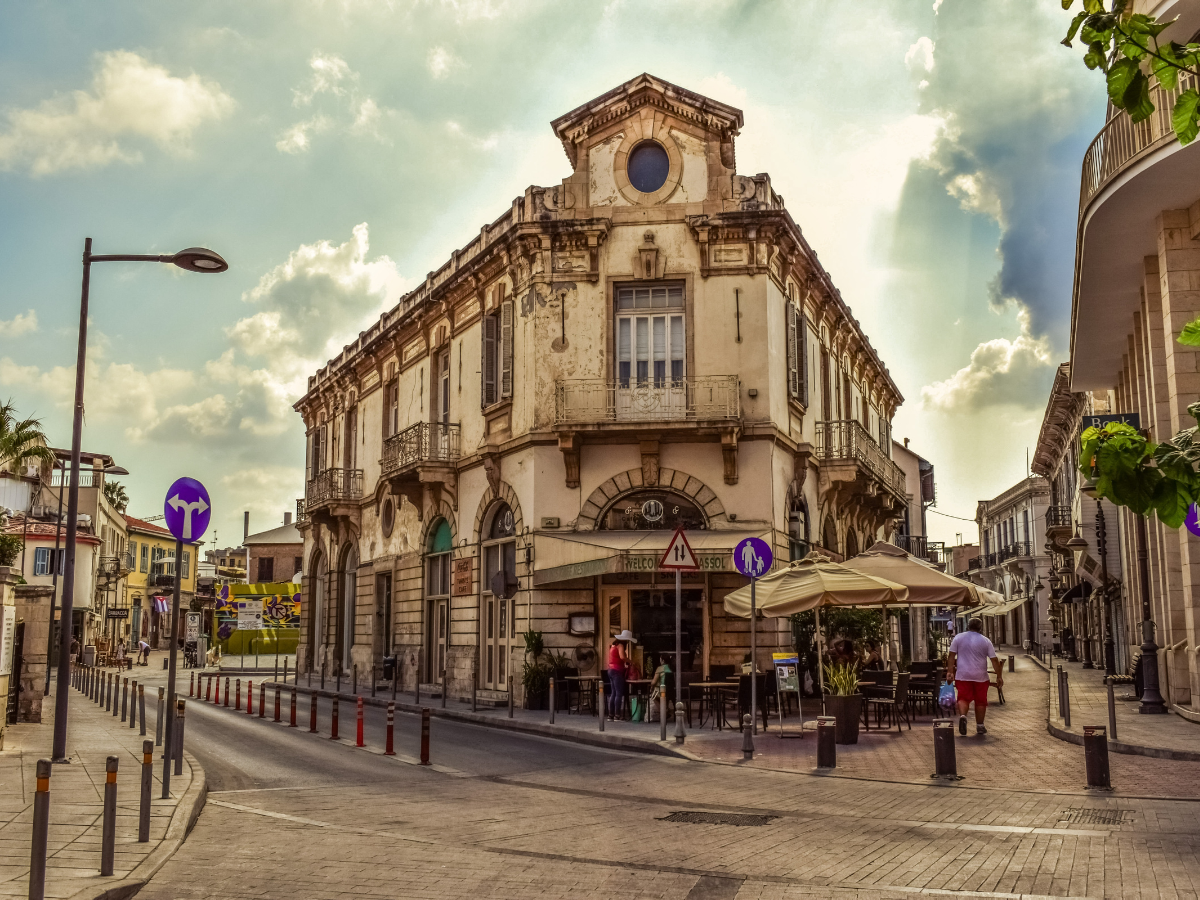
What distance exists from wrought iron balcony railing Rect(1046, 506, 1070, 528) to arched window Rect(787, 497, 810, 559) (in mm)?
29560

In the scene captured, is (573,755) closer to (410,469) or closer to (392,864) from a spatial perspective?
(392,864)

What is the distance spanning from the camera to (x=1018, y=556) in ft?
237

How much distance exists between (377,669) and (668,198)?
51.9ft

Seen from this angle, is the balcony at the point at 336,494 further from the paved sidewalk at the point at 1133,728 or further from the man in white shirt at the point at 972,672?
the man in white shirt at the point at 972,672

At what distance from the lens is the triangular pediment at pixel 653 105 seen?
2323 centimetres

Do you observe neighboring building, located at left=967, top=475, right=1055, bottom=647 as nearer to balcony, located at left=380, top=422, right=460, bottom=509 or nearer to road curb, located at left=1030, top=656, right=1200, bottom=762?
balcony, located at left=380, top=422, right=460, bottom=509

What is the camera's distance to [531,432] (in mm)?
23031

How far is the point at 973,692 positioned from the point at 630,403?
903cm

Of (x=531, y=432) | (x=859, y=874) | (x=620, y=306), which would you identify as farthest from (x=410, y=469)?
(x=859, y=874)

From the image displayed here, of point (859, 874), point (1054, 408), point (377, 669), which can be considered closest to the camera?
point (859, 874)

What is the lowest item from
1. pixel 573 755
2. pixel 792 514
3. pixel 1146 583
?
pixel 573 755

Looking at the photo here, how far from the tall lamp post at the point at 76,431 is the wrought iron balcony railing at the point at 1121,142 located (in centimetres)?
1148

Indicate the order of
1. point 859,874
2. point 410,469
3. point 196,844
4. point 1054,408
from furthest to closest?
point 1054,408, point 410,469, point 196,844, point 859,874

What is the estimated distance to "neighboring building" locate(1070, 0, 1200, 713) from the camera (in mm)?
15516
